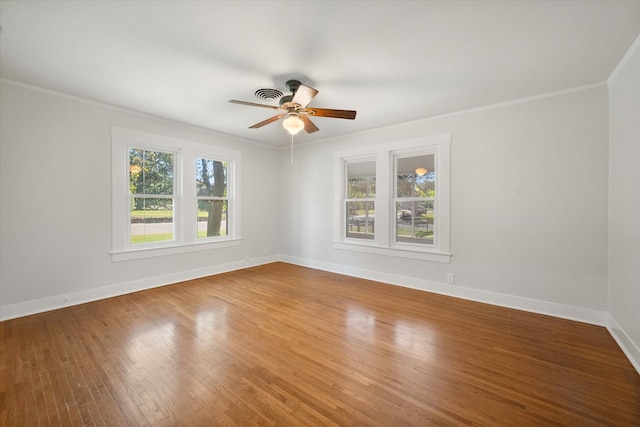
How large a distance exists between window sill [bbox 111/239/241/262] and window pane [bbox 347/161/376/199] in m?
2.57

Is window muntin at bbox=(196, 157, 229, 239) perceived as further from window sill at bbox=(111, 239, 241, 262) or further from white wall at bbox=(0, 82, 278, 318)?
white wall at bbox=(0, 82, 278, 318)

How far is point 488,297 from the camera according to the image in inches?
140

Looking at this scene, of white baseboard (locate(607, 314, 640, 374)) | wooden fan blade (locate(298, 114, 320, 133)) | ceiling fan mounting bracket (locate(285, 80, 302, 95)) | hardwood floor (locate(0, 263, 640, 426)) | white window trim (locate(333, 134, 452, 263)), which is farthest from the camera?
white window trim (locate(333, 134, 452, 263))

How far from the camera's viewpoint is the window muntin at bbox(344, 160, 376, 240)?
4867mm

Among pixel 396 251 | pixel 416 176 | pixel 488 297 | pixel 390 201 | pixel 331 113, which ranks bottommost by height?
pixel 488 297

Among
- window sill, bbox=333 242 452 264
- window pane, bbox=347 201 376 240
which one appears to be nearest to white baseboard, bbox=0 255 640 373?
window sill, bbox=333 242 452 264

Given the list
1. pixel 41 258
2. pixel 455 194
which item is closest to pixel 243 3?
pixel 455 194

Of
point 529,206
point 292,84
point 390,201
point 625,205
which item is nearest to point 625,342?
point 625,205

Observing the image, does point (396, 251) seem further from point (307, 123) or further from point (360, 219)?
point (307, 123)

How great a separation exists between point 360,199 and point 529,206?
2.51 meters

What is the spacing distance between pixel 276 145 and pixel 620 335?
5832 mm

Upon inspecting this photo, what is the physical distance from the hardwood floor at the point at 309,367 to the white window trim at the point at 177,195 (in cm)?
95

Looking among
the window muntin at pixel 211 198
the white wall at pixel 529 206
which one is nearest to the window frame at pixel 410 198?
the white wall at pixel 529 206

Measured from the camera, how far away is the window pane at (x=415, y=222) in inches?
165
